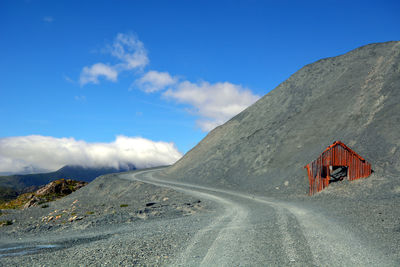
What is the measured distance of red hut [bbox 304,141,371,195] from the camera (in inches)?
1213

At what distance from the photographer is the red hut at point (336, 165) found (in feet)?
101

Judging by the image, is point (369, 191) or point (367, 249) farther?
point (369, 191)

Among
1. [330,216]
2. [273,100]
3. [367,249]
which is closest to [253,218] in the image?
[330,216]

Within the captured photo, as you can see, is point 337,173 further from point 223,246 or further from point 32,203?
point 32,203

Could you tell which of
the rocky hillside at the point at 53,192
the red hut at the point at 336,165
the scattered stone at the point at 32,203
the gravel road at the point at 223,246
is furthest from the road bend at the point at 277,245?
the rocky hillside at the point at 53,192

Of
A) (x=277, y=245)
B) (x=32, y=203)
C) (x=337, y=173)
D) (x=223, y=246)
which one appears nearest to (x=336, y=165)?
(x=337, y=173)

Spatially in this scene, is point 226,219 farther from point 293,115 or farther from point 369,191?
point 293,115

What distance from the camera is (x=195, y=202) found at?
27.0 meters

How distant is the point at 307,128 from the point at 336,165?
1745 cm

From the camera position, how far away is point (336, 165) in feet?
103

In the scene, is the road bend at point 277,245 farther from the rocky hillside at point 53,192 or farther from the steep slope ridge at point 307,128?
the rocky hillside at point 53,192

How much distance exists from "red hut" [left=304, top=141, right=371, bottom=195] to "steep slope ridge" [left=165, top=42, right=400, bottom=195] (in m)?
1.54

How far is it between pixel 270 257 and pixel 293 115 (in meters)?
48.1

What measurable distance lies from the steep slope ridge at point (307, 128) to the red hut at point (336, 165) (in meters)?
1.54
